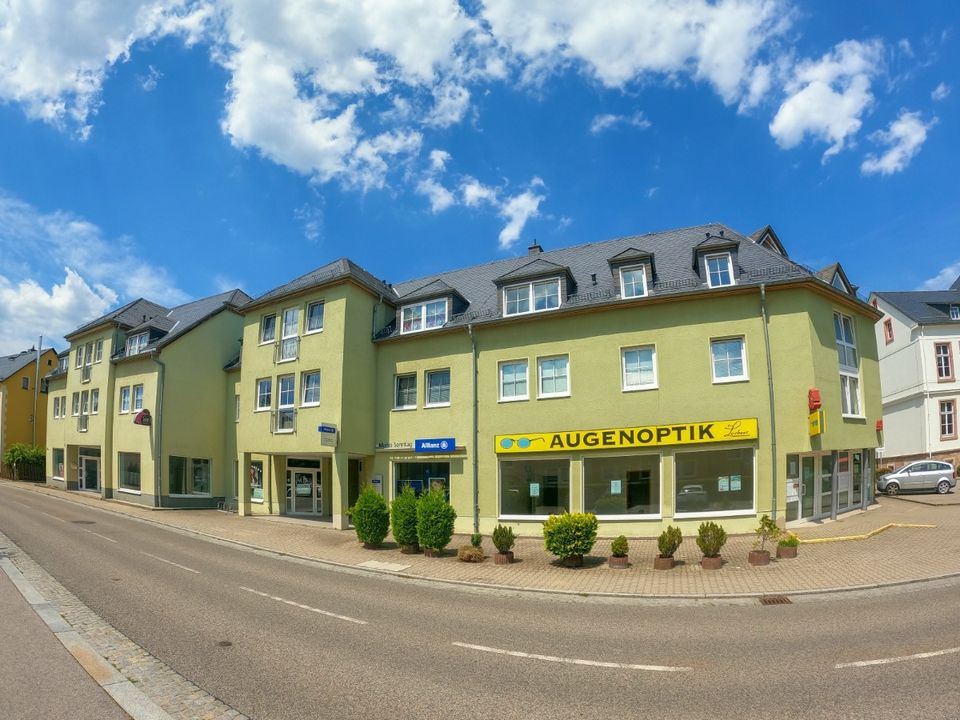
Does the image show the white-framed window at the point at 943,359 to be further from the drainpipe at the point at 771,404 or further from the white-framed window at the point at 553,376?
the white-framed window at the point at 553,376

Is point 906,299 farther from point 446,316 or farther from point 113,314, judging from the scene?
point 113,314

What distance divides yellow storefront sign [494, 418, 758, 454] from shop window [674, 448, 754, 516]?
2.13 ft

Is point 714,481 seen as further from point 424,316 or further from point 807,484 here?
point 424,316

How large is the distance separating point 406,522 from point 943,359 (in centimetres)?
3717

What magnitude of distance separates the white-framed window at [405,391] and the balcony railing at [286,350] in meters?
4.69

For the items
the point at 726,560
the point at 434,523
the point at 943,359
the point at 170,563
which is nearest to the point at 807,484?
the point at 726,560

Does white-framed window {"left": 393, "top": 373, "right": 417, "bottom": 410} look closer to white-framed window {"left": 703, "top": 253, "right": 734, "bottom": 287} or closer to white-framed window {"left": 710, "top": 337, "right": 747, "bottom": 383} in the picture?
white-framed window {"left": 710, "top": 337, "right": 747, "bottom": 383}

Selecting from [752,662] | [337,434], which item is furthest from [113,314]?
[752,662]

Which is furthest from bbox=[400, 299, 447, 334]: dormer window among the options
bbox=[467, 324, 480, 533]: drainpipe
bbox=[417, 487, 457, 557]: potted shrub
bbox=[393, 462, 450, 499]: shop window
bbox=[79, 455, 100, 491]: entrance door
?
bbox=[79, 455, 100, 491]: entrance door

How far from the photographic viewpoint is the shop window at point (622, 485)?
746 inches

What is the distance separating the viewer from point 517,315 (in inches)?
845

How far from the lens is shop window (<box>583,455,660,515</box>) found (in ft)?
62.2

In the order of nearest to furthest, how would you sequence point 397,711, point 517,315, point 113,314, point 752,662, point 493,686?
point 397,711, point 493,686, point 752,662, point 517,315, point 113,314

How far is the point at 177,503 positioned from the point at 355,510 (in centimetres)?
1721
